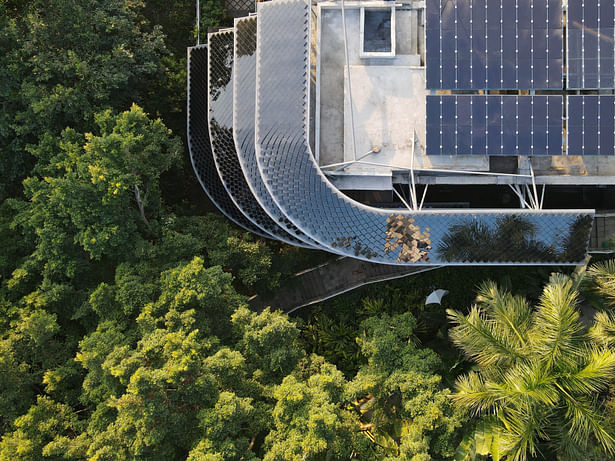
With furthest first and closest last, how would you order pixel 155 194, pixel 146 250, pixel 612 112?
pixel 155 194, pixel 146 250, pixel 612 112

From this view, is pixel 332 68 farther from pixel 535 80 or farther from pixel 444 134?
pixel 535 80

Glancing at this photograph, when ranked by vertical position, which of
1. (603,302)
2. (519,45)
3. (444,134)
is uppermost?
(519,45)

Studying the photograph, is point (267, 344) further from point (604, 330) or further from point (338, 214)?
point (604, 330)

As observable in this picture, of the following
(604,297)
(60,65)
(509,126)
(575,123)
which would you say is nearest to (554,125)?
(575,123)

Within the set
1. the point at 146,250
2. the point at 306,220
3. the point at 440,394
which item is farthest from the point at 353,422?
the point at 146,250

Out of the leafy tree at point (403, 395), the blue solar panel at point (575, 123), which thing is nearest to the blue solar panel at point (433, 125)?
the blue solar panel at point (575, 123)

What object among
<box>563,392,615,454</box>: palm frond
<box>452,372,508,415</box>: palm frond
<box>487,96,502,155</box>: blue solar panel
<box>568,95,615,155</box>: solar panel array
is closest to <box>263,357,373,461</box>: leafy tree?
<box>452,372,508,415</box>: palm frond
